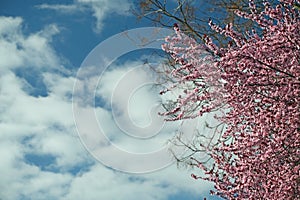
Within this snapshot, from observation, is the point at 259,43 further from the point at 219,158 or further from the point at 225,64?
the point at 219,158

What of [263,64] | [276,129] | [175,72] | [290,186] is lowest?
[290,186]

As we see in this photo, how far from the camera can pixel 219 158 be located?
762cm

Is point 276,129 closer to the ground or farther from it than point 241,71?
closer to the ground

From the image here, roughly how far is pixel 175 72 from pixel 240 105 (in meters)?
1.08

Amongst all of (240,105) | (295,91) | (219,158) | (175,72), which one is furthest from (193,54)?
(219,158)

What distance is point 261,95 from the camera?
5699mm

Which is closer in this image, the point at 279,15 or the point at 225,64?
the point at 225,64

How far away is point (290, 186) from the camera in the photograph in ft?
19.8

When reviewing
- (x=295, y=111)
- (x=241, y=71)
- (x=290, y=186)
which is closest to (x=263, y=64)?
(x=241, y=71)

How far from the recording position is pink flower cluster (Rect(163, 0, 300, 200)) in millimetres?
5301

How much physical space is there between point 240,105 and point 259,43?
88 cm

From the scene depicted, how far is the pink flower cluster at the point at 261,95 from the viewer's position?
530cm

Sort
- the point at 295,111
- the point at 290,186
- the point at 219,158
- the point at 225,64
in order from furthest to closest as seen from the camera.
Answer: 1. the point at 219,158
2. the point at 290,186
3. the point at 295,111
4. the point at 225,64

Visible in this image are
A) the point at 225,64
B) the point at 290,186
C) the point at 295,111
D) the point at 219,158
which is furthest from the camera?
the point at 219,158
